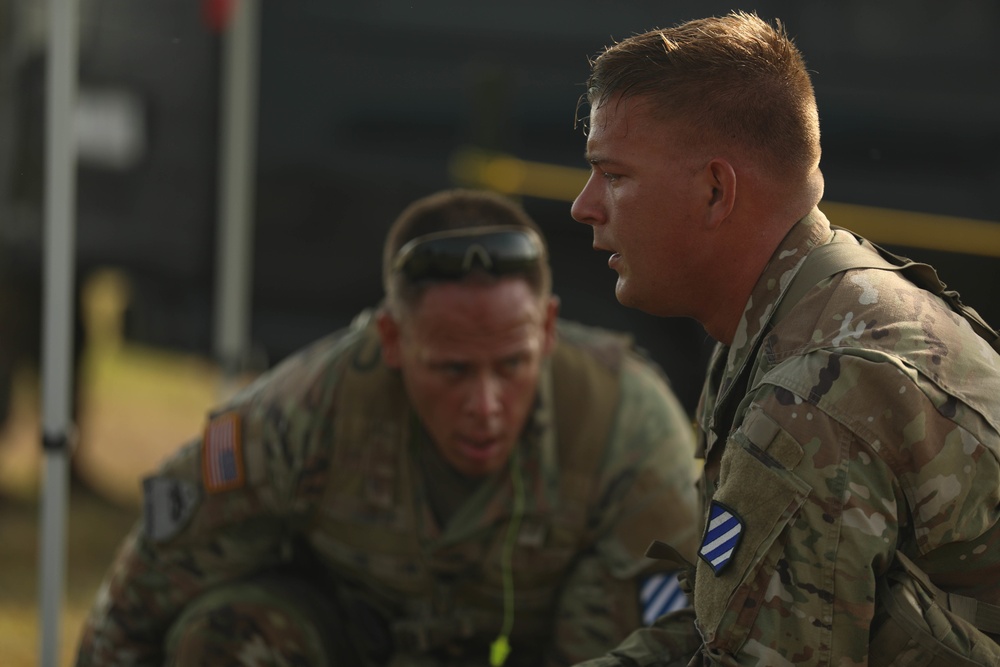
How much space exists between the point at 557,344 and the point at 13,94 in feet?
10.4

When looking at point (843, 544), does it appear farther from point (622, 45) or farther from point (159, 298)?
point (159, 298)

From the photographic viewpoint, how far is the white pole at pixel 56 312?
383 cm

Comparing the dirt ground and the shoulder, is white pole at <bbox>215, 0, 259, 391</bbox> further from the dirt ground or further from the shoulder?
the shoulder

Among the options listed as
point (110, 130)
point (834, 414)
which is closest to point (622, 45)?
point (834, 414)

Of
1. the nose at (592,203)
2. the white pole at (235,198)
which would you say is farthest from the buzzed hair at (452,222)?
the white pole at (235,198)

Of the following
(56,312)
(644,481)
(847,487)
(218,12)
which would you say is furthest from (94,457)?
(847,487)

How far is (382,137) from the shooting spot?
647 cm

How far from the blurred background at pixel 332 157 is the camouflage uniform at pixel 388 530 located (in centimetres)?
204

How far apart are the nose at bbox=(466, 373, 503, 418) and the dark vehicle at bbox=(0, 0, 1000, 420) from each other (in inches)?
108

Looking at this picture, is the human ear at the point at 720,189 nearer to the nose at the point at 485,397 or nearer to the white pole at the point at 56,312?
the nose at the point at 485,397

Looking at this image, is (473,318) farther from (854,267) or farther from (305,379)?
(854,267)

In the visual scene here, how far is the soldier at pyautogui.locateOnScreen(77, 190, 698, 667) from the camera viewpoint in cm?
326

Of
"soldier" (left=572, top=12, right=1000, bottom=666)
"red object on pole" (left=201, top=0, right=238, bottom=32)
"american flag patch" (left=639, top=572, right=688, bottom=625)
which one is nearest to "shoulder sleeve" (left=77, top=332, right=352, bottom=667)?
"american flag patch" (left=639, top=572, right=688, bottom=625)

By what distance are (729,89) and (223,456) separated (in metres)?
1.82
